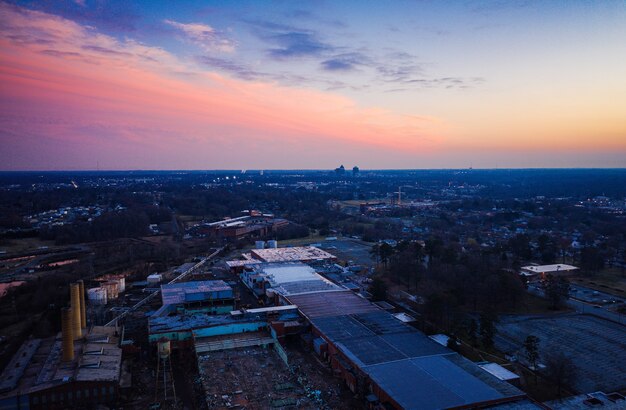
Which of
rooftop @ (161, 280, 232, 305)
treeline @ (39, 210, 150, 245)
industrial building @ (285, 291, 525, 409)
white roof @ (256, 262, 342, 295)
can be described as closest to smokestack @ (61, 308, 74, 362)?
rooftop @ (161, 280, 232, 305)

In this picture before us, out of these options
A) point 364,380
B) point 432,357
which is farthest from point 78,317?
point 432,357

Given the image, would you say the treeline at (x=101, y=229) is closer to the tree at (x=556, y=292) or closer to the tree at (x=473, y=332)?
the tree at (x=473, y=332)

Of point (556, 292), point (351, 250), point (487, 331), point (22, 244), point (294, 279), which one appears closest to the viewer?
point (487, 331)

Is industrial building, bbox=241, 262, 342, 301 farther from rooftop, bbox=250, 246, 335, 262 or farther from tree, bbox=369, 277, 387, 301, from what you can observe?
rooftop, bbox=250, 246, 335, 262

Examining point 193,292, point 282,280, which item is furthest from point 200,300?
point 282,280

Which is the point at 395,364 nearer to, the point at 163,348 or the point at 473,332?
the point at 473,332

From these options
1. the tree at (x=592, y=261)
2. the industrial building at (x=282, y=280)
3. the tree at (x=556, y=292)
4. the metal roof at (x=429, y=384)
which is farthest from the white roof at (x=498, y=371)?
the tree at (x=592, y=261)
